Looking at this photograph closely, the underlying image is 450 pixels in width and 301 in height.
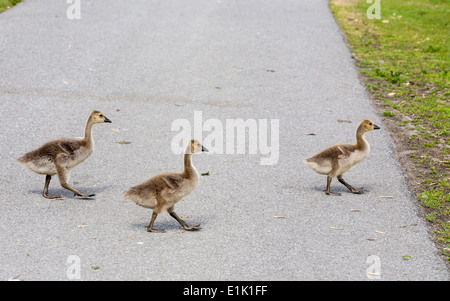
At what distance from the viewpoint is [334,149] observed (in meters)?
7.47

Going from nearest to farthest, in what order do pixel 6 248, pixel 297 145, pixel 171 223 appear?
1. pixel 6 248
2. pixel 171 223
3. pixel 297 145

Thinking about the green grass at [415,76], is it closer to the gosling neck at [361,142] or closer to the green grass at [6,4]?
the gosling neck at [361,142]

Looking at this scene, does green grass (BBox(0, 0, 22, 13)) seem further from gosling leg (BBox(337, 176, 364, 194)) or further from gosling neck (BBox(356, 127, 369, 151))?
gosling leg (BBox(337, 176, 364, 194))

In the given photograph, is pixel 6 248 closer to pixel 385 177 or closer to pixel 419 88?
pixel 385 177

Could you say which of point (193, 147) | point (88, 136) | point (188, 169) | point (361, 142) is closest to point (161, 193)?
A: point (188, 169)

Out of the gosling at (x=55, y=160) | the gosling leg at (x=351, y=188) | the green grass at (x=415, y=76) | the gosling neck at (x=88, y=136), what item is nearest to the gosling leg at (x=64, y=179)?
the gosling at (x=55, y=160)

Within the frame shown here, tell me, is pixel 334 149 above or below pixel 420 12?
above

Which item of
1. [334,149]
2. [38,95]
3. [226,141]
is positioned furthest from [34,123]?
[334,149]

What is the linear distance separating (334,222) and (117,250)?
2.23 metres

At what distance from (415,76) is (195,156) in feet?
17.4

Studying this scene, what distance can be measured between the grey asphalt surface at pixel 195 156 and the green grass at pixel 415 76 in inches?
11.0

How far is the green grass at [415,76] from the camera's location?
303 inches

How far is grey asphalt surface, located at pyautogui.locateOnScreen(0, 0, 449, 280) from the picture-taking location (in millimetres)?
5688

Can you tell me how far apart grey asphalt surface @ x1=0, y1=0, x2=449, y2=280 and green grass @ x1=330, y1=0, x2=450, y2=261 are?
0.91 feet
